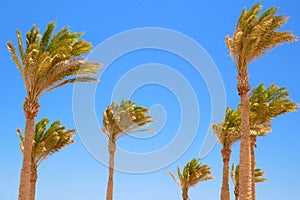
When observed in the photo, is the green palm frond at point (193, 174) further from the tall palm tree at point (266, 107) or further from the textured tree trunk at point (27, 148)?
the textured tree trunk at point (27, 148)

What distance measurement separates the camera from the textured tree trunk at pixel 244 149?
2005cm

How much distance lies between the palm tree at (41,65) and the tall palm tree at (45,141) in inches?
445

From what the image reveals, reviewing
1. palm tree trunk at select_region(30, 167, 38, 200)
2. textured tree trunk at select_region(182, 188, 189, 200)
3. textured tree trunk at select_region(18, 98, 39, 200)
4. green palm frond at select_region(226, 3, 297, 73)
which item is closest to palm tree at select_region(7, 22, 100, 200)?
textured tree trunk at select_region(18, 98, 39, 200)

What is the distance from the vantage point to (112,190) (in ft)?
103

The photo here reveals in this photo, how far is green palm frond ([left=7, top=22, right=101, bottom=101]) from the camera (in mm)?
20294

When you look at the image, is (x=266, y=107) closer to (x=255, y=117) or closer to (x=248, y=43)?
(x=255, y=117)

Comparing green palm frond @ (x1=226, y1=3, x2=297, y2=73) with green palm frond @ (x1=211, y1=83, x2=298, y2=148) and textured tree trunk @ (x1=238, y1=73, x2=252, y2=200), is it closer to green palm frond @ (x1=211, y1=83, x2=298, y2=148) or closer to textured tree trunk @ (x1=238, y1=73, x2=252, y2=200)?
textured tree trunk @ (x1=238, y1=73, x2=252, y2=200)

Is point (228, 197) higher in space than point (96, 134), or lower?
lower

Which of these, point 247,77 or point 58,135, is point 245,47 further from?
point 58,135

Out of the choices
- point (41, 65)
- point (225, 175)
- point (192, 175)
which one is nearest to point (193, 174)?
point (192, 175)

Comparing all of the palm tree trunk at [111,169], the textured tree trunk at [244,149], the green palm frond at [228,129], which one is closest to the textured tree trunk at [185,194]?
the green palm frond at [228,129]

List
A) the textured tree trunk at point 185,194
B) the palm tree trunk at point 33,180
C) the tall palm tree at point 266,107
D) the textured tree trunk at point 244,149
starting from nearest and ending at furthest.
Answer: the textured tree trunk at point 244,149, the tall palm tree at point 266,107, the palm tree trunk at point 33,180, the textured tree trunk at point 185,194

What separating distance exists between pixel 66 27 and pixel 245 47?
32.6 ft

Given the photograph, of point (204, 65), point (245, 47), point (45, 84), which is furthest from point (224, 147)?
point (45, 84)
